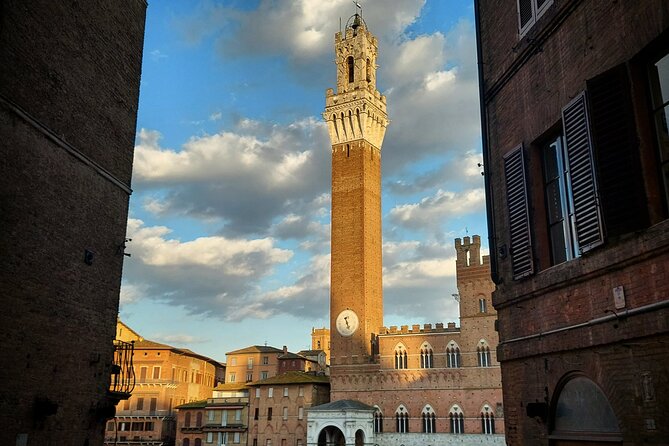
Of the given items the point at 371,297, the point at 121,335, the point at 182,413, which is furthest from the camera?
the point at 121,335

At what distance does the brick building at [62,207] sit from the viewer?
10.4 meters

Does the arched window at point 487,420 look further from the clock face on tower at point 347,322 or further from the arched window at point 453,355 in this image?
the clock face on tower at point 347,322

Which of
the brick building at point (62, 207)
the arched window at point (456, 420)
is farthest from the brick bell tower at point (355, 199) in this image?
the brick building at point (62, 207)

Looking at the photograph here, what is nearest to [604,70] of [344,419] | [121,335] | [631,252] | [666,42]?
[666,42]

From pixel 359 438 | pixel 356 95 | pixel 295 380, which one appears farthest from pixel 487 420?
pixel 356 95

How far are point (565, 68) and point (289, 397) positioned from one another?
45706mm

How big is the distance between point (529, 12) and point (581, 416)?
6158mm

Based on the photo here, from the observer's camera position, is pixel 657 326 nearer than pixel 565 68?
Yes

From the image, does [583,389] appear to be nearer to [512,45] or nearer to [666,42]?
[666,42]

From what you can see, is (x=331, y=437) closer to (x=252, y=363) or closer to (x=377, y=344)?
(x=377, y=344)

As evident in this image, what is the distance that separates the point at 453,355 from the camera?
46.6 metres

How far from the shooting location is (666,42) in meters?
6.71

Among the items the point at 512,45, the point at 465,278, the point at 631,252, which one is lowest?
the point at 631,252

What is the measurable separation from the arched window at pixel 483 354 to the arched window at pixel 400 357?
604cm
